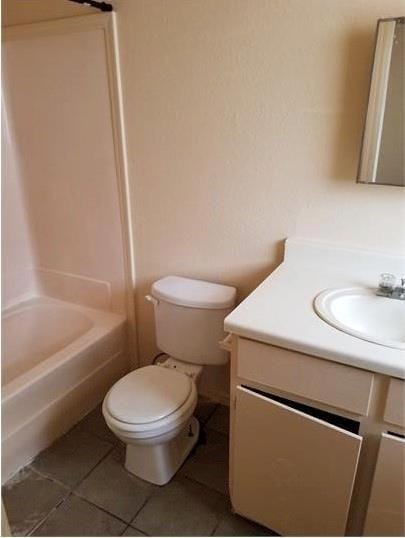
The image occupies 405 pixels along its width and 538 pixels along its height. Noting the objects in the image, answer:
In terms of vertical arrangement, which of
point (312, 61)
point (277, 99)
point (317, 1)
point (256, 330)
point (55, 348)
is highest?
point (317, 1)

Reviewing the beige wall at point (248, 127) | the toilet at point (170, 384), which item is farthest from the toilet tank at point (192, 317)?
the beige wall at point (248, 127)

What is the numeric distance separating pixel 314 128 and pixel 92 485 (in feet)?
5.40

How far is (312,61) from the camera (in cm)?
133

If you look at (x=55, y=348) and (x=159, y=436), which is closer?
(x=159, y=436)

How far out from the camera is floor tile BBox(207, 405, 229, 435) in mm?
1877

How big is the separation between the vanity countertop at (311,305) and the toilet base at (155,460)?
683 mm

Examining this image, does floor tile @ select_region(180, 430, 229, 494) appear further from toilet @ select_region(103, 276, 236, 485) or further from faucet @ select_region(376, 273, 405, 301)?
faucet @ select_region(376, 273, 405, 301)

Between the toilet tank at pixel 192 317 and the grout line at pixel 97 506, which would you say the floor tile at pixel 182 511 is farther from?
the toilet tank at pixel 192 317

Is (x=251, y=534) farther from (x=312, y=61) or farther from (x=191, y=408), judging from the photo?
(x=312, y=61)

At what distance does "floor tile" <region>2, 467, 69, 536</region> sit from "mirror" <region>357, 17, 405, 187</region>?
65.9 inches

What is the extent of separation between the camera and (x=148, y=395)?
1.52m

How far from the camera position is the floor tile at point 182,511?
4.68ft

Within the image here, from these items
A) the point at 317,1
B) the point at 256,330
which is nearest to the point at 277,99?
the point at 317,1

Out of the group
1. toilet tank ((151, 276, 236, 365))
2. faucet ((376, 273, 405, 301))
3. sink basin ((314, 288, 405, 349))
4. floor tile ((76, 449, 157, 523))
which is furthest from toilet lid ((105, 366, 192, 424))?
faucet ((376, 273, 405, 301))
